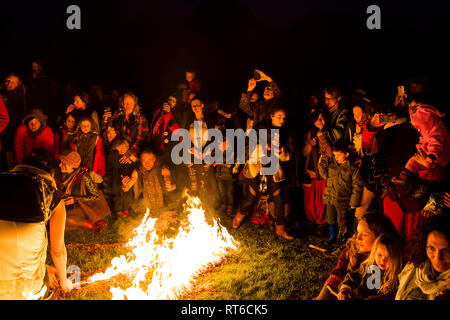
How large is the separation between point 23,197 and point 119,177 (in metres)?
3.48

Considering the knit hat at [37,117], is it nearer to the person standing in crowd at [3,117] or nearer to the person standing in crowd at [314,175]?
the person standing in crowd at [3,117]

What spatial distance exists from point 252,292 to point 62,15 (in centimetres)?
1070

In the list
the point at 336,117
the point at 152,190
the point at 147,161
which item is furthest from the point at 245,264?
the point at 336,117

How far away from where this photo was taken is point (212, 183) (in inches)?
292

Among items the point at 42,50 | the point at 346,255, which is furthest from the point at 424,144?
the point at 42,50

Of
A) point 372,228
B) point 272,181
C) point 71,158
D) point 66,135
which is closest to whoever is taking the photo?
point 372,228

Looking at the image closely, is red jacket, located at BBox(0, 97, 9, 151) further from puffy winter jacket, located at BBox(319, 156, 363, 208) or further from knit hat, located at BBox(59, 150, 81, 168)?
puffy winter jacket, located at BBox(319, 156, 363, 208)

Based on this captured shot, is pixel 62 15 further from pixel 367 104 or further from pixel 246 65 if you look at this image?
pixel 367 104

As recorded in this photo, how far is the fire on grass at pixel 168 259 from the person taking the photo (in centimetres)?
438

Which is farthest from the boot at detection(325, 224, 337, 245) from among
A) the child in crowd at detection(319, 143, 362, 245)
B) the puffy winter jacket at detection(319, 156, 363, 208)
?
the puffy winter jacket at detection(319, 156, 363, 208)

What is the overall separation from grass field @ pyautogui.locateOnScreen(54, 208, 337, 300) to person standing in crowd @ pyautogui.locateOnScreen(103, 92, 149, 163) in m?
1.71

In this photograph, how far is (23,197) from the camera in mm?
3607

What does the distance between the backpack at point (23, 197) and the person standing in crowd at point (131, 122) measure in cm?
385

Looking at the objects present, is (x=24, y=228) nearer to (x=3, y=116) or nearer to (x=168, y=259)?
(x=168, y=259)
